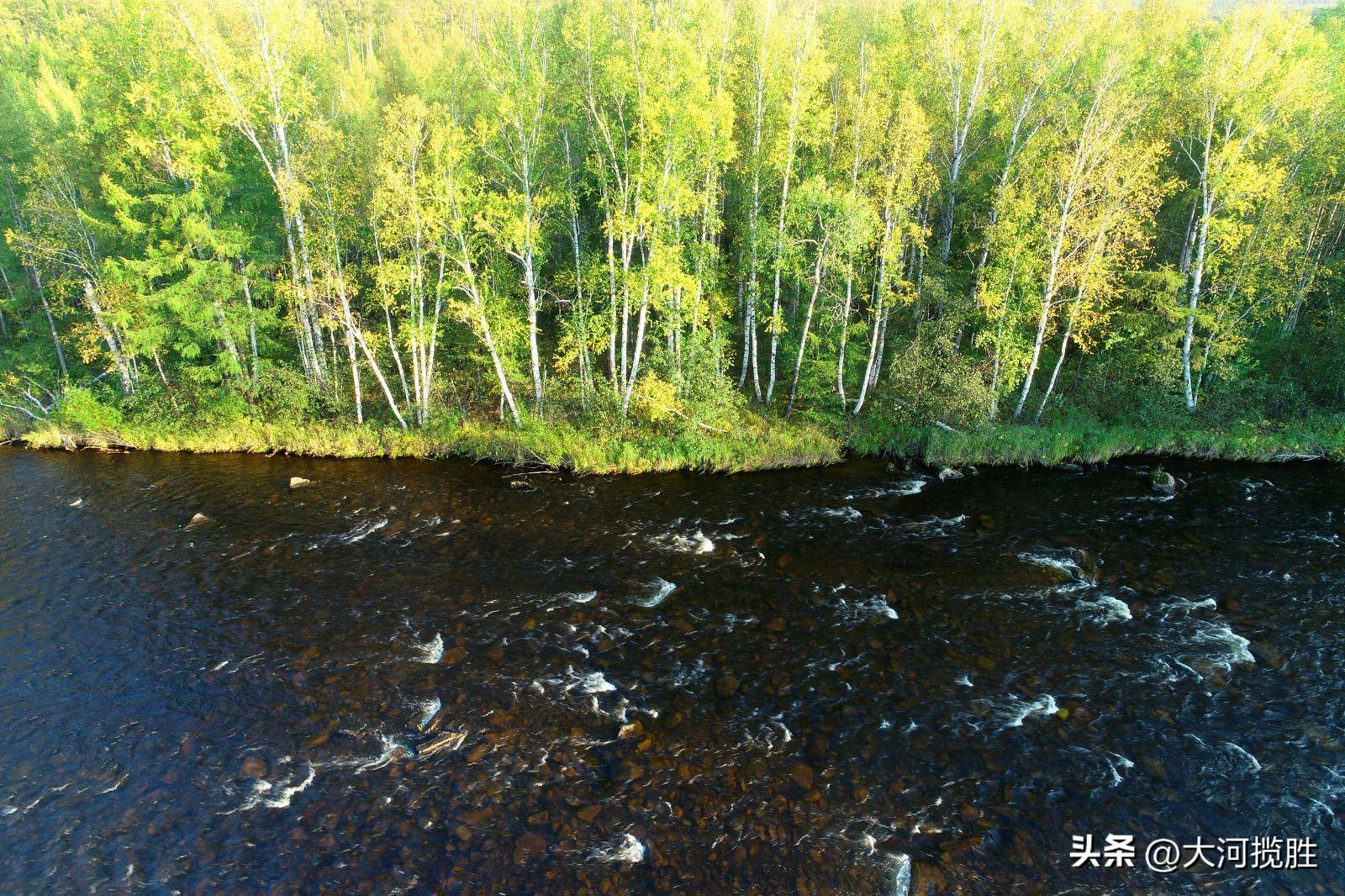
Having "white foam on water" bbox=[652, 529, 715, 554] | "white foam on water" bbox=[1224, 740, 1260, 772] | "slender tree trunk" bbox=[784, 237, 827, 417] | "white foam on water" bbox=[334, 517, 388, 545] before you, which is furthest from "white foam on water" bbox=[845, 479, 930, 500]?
"white foam on water" bbox=[334, 517, 388, 545]

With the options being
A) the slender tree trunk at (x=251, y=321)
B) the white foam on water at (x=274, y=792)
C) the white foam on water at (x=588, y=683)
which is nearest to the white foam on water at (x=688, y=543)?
the white foam on water at (x=588, y=683)

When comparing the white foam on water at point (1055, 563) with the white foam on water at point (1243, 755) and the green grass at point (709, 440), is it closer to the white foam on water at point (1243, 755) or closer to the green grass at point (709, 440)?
the white foam on water at point (1243, 755)

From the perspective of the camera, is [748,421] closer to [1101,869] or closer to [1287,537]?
[1287,537]

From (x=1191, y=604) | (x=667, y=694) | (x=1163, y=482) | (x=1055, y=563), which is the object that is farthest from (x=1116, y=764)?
(x=1163, y=482)

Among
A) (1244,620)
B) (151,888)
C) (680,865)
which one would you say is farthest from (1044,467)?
(151,888)

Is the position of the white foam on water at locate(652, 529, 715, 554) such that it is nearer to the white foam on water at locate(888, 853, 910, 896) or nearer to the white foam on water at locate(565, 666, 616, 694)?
the white foam on water at locate(565, 666, 616, 694)

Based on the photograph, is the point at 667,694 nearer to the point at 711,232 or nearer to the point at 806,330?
the point at 806,330
